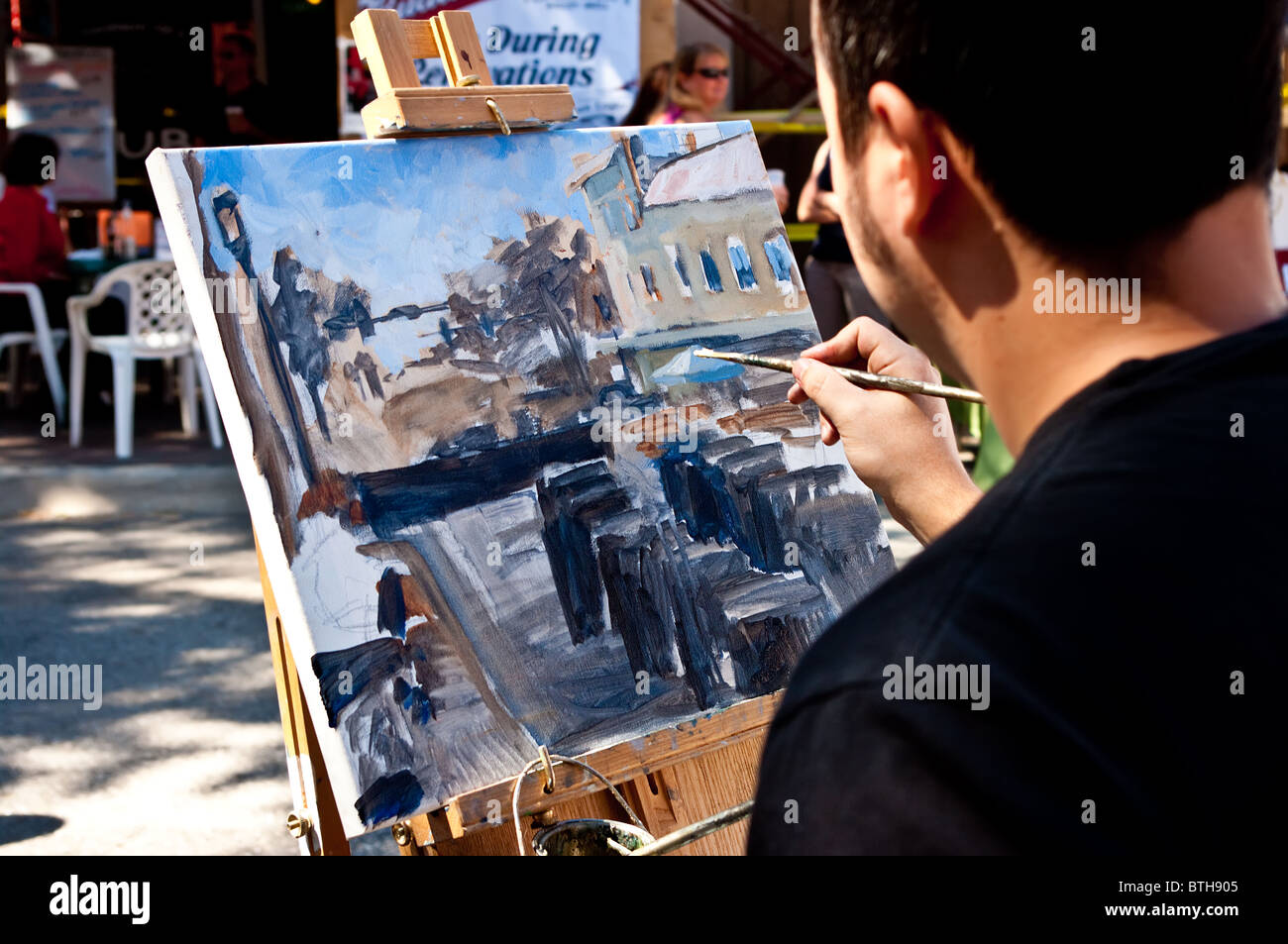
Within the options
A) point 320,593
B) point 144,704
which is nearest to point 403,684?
point 320,593

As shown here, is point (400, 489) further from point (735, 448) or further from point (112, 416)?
point (112, 416)

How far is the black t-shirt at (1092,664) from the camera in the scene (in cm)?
55

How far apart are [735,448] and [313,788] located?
2.47 feet

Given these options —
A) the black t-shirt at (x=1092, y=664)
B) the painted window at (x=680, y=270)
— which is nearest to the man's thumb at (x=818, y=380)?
the painted window at (x=680, y=270)

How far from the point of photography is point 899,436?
132 centimetres

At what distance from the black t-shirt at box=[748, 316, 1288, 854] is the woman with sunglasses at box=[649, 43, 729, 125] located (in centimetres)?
407

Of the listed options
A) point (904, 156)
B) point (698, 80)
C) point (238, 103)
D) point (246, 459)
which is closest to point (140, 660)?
point (246, 459)

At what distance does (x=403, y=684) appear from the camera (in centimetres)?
150

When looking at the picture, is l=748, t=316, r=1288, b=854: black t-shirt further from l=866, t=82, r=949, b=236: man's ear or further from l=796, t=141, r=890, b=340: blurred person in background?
l=796, t=141, r=890, b=340: blurred person in background

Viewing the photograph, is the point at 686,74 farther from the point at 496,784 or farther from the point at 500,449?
the point at 496,784

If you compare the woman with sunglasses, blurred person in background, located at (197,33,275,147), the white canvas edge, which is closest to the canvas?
the white canvas edge

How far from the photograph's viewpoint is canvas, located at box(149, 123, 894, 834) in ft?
4.98

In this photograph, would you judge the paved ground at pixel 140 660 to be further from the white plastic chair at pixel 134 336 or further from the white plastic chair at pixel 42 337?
the white plastic chair at pixel 42 337

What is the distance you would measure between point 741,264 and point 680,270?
0.44 feet
